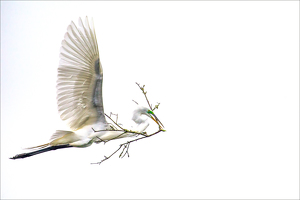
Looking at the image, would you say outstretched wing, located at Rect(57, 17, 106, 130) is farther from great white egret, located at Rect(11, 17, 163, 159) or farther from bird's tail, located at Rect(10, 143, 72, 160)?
bird's tail, located at Rect(10, 143, 72, 160)

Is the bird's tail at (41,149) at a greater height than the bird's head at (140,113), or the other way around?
the bird's head at (140,113)

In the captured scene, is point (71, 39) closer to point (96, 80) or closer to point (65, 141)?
point (96, 80)

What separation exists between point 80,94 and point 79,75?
0.86 feet

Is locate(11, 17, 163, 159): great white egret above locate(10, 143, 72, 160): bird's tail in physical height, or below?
above

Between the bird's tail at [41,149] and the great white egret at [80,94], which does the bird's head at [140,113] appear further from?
the bird's tail at [41,149]

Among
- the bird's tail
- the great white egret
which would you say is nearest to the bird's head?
the great white egret

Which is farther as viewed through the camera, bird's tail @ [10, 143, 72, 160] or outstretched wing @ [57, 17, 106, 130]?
bird's tail @ [10, 143, 72, 160]

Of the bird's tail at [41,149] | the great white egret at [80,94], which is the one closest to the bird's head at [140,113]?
the great white egret at [80,94]

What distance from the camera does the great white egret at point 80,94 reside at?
5.54m

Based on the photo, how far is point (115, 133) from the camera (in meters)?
5.95

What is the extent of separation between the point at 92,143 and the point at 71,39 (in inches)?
57.2

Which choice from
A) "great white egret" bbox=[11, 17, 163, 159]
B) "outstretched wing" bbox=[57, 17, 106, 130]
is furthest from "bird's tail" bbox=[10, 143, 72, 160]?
"outstretched wing" bbox=[57, 17, 106, 130]

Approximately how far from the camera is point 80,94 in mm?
5859

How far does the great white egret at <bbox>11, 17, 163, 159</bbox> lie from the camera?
554 centimetres
